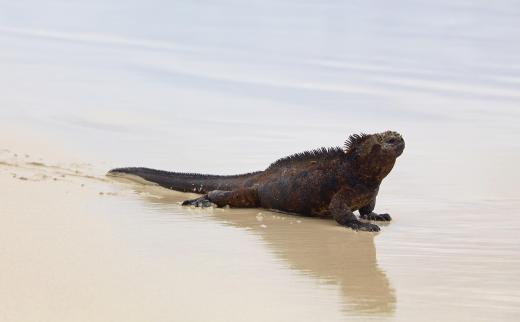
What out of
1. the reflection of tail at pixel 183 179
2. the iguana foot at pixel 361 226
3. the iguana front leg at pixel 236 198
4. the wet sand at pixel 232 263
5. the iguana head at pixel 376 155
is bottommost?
the wet sand at pixel 232 263

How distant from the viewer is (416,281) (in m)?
6.34

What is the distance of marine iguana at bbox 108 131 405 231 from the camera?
9.55 metres

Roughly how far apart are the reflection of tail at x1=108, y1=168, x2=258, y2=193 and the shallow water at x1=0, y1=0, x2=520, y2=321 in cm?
28

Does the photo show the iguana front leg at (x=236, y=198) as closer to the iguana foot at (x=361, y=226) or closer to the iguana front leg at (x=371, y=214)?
the iguana front leg at (x=371, y=214)

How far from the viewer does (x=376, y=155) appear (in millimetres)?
9594

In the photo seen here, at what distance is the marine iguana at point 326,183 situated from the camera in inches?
376

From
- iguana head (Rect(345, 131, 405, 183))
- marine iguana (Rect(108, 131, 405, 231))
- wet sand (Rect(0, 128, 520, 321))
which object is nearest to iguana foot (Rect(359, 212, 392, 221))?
marine iguana (Rect(108, 131, 405, 231))

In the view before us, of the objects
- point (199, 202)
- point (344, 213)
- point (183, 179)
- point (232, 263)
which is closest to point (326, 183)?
point (344, 213)

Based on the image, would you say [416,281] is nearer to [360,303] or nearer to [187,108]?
[360,303]

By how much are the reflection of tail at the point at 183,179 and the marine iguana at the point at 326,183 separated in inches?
→ 11.1

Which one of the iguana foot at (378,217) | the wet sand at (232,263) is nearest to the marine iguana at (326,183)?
the iguana foot at (378,217)

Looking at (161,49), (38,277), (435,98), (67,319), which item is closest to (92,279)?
(38,277)

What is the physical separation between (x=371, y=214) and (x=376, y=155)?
22.6 inches

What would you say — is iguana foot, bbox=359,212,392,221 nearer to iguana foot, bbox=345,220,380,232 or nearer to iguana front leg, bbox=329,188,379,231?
iguana front leg, bbox=329,188,379,231
